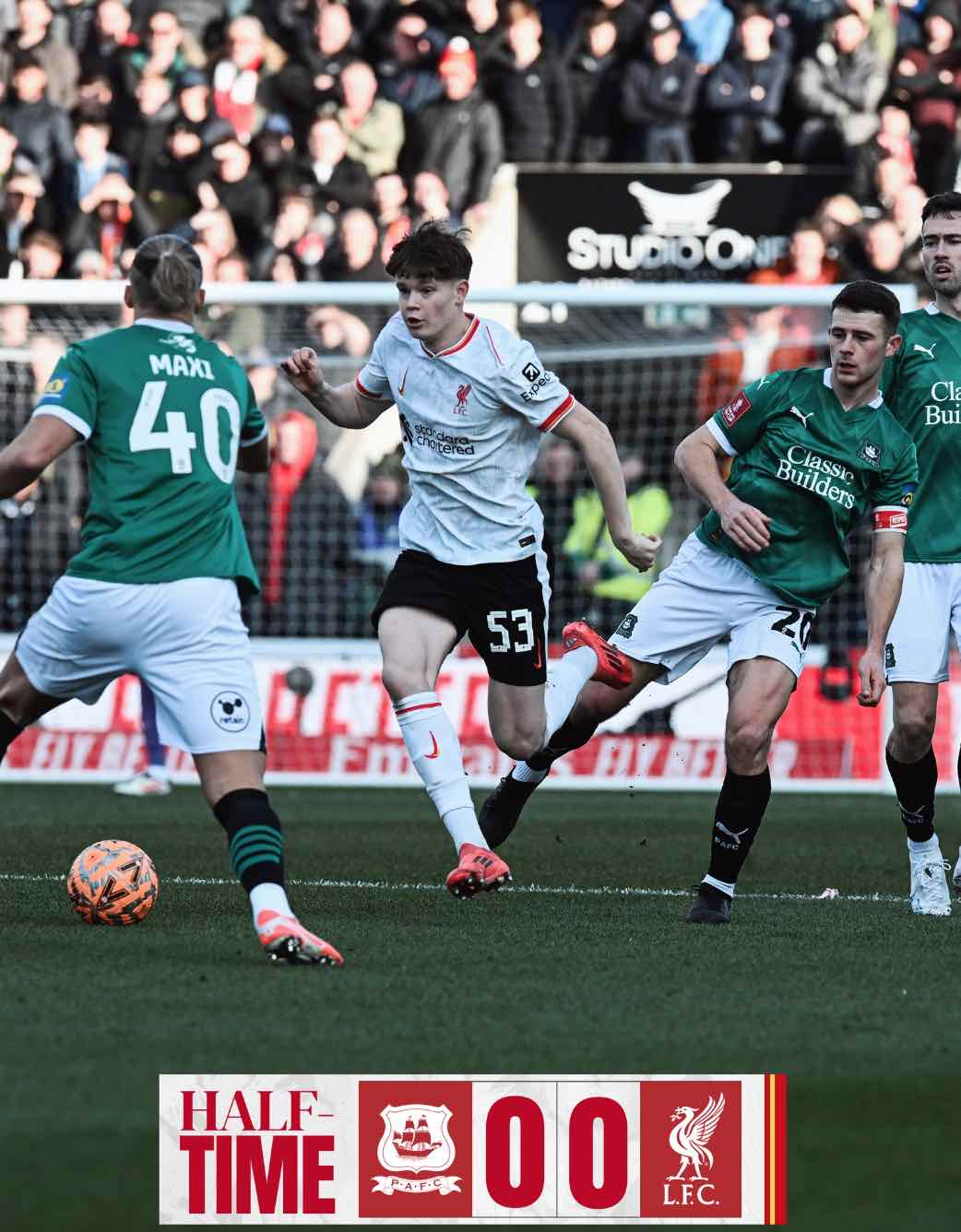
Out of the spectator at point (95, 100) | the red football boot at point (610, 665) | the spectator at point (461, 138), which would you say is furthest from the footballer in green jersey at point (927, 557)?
the spectator at point (95, 100)

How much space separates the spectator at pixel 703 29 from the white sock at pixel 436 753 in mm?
11824

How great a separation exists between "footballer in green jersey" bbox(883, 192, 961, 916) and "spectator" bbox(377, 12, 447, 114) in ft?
35.2

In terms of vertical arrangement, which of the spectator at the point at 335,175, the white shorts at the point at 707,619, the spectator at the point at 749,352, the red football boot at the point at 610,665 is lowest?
the red football boot at the point at 610,665

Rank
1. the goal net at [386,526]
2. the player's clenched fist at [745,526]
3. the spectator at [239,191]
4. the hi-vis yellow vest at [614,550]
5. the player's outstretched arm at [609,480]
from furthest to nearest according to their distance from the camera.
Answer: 1. the spectator at [239,191]
2. the hi-vis yellow vest at [614,550]
3. the goal net at [386,526]
4. the player's outstretched arm at [609,480]
5. the player's clenched fist at [745,526]

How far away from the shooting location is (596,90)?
18.0 m

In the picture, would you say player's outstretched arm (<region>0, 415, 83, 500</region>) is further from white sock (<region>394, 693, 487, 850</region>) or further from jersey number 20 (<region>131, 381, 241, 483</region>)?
white sock (<region>394, 693, 487, 850</region>)

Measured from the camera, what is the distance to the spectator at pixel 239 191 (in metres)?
17.2

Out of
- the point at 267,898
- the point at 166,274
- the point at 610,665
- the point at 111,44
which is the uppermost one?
the point at 111,44

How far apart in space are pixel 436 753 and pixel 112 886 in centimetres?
122

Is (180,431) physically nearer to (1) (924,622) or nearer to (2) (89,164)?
(1) (924,622)

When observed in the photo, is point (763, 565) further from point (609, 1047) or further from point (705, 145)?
point (705, 145)

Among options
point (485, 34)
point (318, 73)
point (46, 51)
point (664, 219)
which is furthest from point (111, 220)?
point (664, 219)

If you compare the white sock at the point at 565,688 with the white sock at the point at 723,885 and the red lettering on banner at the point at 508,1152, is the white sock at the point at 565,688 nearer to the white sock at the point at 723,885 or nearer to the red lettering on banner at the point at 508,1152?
the white sock at the point at 723,885

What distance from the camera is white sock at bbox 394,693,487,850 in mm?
7465
